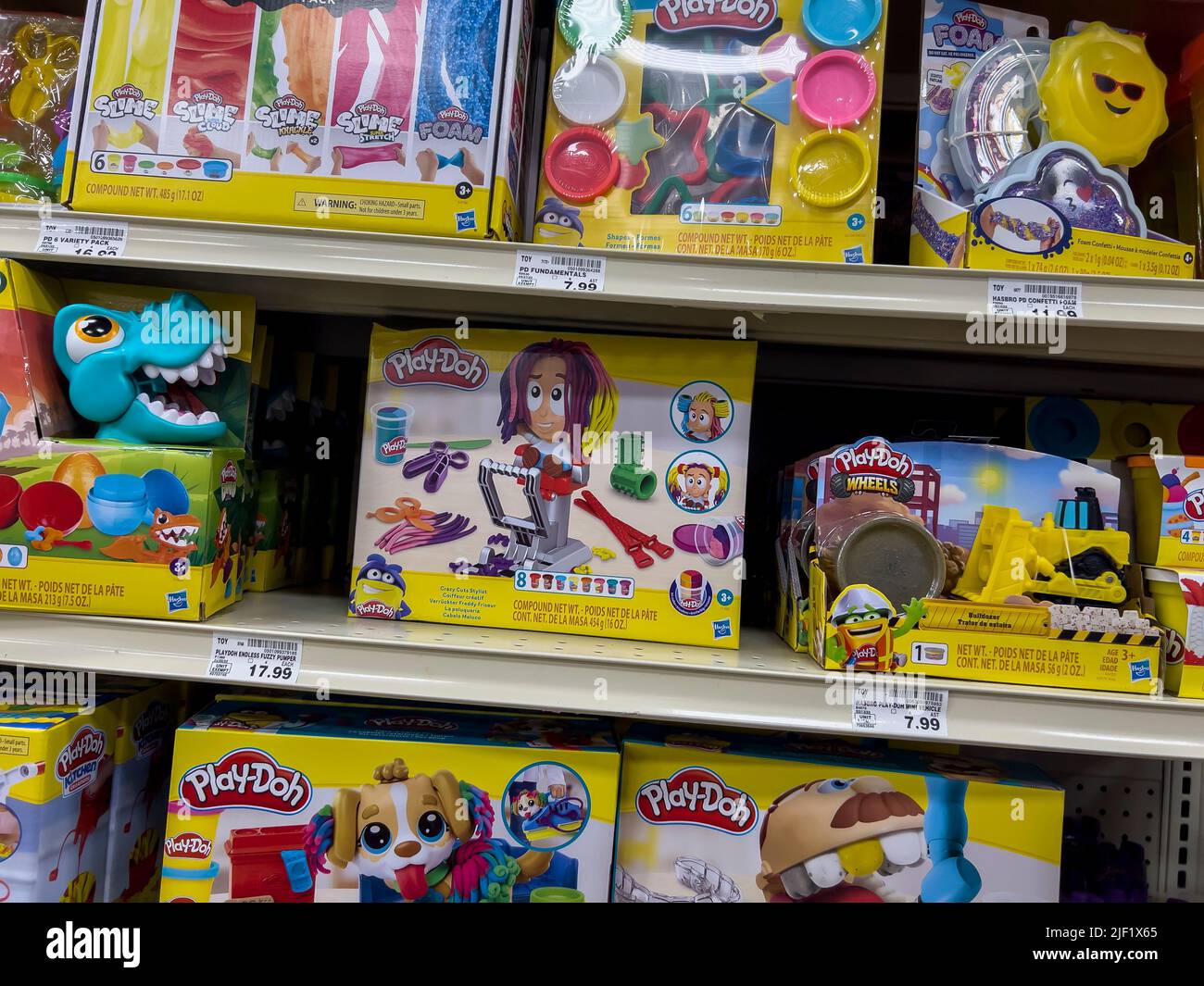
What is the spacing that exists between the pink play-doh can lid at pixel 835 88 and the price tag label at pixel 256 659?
3.29 feet

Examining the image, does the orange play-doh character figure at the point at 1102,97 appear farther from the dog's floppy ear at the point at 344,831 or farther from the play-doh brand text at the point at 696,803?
the dog's floppy ear at the point at 344,831

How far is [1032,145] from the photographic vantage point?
114 cm

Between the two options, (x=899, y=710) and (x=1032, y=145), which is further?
(x=1032, y=145)

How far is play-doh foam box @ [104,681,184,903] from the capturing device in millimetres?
1108

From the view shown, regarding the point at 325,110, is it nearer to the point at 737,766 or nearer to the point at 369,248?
the point at 369,248

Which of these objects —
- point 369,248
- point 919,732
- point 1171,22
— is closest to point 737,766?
point 919,732

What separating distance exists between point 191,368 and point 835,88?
0.98 m

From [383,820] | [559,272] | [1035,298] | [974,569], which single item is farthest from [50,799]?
[1035,298]

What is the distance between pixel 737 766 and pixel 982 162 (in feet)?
3.01

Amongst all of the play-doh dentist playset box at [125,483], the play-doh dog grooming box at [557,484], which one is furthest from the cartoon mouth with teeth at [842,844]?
the play-doh dentist playset box at [125,483]

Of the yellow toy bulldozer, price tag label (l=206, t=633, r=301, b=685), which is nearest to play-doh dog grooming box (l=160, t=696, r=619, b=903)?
price tag label (l=206, t=633, r=301, b=685)

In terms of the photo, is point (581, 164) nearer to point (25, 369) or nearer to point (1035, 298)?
point (1035, 298)

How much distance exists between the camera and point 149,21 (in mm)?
1053
